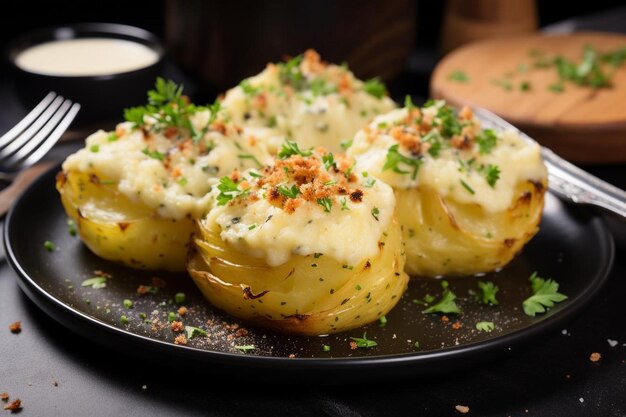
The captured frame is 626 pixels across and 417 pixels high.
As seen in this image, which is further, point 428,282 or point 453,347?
point 428,282

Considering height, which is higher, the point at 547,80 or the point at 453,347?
the point at 453,347

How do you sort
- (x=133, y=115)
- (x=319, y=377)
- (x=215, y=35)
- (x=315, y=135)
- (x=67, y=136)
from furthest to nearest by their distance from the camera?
(x=215, y=35) → (x=67, y=136) → (x=315, y=135) → (x=133, y=115) → (x=319, y=377)

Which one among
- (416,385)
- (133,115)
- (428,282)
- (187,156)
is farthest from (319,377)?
(133,115)

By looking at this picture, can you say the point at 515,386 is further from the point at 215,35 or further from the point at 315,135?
the point at 215,35

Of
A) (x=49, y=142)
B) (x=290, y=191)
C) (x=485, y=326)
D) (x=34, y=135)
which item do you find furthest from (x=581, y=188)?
(x=34, y=135)

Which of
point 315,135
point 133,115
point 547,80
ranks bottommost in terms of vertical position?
point 547,80

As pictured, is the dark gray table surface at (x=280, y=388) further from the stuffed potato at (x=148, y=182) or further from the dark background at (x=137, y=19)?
the dark background at (x=137, y=19)

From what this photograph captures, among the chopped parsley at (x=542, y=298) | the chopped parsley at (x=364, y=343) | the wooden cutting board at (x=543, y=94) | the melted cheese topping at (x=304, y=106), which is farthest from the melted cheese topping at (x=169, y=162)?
the wooden cutting board at (x=543, y=94)

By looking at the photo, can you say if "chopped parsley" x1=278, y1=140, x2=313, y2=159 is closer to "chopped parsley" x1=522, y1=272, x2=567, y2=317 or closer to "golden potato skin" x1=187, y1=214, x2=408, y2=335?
"golden potato skin" x1=187, y1=214, x2=408, y2=335
